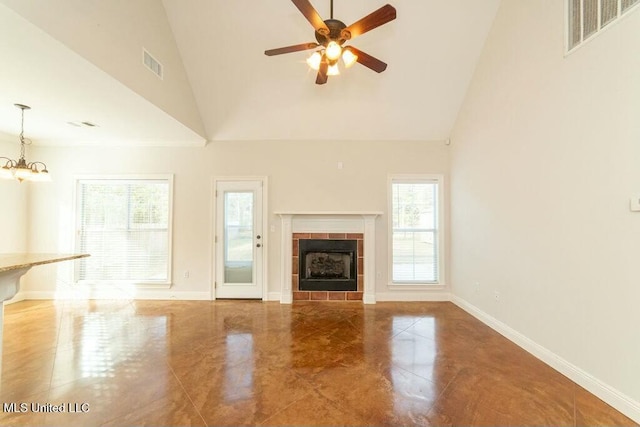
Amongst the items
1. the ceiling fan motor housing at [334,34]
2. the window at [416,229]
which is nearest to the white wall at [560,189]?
the window at [416,229]

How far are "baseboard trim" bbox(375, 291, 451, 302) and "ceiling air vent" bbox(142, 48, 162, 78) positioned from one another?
458 centimetres

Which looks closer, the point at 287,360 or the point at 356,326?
the point at 287,360

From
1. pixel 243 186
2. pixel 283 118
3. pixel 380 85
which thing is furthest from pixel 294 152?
pixel 380 85

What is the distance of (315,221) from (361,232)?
840mm

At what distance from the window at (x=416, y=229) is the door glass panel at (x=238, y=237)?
256 cm

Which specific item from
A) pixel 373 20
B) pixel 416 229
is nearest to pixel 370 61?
pixel 373 20

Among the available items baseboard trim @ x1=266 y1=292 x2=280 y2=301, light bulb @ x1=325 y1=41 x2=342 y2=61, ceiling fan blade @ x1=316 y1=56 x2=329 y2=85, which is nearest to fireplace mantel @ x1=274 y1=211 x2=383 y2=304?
baseboard trim @ x1=266 y1=292 x2=280 y2=301

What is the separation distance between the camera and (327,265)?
4828 millimetres

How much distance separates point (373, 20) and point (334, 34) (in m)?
0.34

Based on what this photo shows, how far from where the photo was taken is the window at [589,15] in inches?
79.7

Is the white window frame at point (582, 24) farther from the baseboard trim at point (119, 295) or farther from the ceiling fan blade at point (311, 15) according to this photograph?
the baseboard trim at point (119, 295)

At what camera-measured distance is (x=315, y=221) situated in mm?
4742

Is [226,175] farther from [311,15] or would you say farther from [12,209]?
[12,209]

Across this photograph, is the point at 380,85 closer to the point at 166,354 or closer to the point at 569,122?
the point at 569,122
